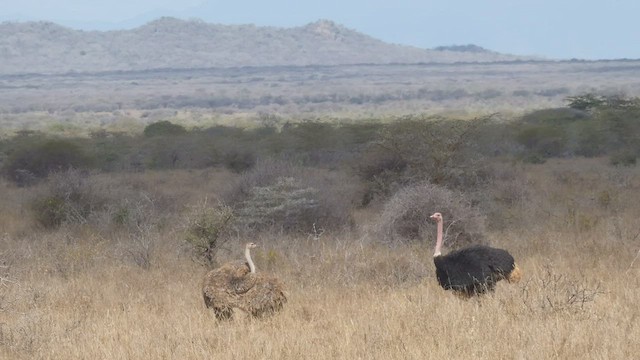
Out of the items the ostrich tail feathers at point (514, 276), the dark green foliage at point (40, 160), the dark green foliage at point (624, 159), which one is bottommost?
the dark green foliage at point (40, 160)

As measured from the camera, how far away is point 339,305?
9.08m

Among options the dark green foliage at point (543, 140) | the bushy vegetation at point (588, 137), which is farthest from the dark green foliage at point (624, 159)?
the dark green foliage at point (543, 140)

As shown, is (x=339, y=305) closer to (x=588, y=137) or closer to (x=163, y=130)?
(x=588, y=137)

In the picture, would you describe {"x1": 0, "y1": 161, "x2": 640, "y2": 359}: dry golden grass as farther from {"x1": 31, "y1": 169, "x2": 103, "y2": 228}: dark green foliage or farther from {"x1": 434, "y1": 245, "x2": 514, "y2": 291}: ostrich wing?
{"x1": 31, "y1": 169, "x2": 103, "y2": 228}: dark green foliage

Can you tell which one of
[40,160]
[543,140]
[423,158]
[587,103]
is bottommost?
[587,103]

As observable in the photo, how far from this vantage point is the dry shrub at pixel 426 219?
13555 mm

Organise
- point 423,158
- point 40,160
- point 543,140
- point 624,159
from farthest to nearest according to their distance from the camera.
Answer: point 543,140, point 40,160, point 624,159, point 423,158

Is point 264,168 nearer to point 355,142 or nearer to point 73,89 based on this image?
point 355,142

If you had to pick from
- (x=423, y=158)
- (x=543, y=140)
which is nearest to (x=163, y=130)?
(x=543, y=140)

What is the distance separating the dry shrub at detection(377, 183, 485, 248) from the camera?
13.6 metres

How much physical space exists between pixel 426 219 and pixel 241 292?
18.7ft

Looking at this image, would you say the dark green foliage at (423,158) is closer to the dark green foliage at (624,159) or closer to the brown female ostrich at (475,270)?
the brown female ostrich at (475,270)

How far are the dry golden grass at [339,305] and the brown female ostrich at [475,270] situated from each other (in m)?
0.13

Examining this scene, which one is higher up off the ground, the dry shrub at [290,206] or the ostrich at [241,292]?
the ostrich at [241,292]
